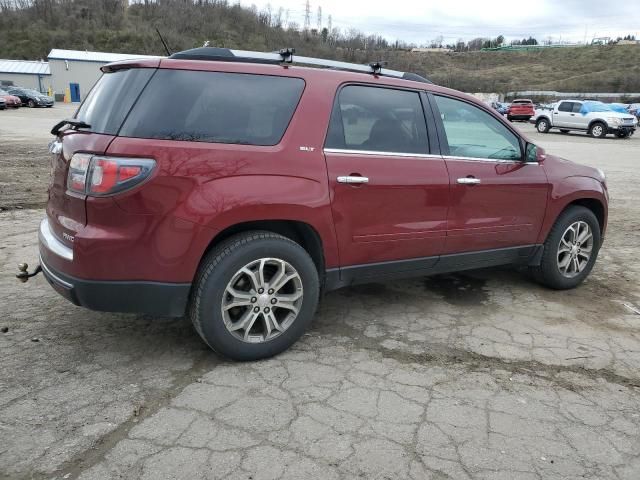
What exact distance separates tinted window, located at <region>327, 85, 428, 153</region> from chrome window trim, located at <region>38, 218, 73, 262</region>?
65.1 inches

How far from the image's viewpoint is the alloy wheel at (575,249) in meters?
4.80

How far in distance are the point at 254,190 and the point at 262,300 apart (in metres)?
0.67

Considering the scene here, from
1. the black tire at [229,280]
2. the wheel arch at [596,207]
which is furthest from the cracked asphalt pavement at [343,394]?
the wheel arch at [596,207]

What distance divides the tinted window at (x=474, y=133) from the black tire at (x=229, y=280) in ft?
4.95

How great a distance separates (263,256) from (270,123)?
Result: 31.4 inches

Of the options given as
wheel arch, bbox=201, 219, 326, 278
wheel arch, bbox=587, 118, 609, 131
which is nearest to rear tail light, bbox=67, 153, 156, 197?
wheel arch, bbox=201, 219, 326, 278

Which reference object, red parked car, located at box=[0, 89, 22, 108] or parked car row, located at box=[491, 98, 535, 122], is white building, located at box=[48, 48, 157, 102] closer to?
red parked car, located at box=[0, 89, 22, 108]

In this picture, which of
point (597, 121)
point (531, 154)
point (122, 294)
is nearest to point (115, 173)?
point (122, 294)

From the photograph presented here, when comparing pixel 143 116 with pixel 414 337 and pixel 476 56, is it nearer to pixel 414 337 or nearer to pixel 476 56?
pixel 414 337

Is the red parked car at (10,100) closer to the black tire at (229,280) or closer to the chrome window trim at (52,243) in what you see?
the chrome window trim at (52,243)

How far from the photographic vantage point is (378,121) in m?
3.67

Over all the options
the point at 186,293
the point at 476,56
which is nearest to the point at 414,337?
the point at 186,293

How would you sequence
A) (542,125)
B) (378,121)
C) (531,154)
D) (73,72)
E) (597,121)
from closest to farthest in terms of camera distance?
(378,121) → (531,154) → (597,121) → (542,125) → (73,72)

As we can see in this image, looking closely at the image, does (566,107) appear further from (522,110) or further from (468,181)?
(468,181)
